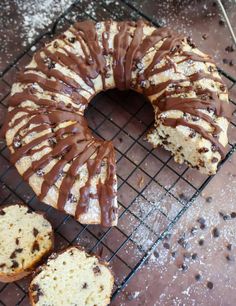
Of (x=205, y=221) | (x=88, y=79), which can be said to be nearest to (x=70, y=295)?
(x=205, y=221)

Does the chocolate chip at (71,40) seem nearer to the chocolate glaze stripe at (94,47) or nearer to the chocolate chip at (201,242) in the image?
the chocolate glaze stripe at (94,47)

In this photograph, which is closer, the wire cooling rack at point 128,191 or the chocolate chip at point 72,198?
the chocolate chip at point 72,198

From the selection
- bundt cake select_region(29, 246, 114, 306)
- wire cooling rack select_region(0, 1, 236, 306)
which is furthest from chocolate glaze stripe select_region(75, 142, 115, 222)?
wire cooling rack select_region(0, 1, 236, 306)

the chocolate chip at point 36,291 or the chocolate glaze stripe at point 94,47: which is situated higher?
the chocolate glaze stripe at point 94,47

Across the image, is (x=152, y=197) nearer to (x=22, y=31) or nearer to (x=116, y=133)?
(x=116, y=133)

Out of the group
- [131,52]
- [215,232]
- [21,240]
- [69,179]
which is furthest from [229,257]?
[131,52]

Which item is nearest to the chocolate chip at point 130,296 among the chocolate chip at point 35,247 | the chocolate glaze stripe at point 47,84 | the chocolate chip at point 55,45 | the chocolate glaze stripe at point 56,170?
the chocolate chip at point 35,247
